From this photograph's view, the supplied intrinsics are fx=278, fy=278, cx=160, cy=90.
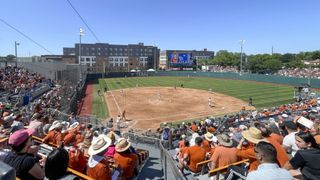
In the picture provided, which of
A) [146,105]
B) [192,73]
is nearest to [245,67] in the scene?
[192,73]

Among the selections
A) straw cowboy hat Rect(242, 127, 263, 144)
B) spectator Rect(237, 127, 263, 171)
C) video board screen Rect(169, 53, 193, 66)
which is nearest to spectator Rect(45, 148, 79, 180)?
spectator Rect(237, 127, 263, 171)

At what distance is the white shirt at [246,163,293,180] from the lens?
11.8ft

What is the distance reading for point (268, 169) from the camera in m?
3.70

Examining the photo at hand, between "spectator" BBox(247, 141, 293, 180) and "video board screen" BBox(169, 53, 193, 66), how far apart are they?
120 meters

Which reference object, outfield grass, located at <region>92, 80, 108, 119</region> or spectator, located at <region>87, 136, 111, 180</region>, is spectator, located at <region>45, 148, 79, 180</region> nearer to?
spectator, located at <region>87, 136, 111, 180</region>

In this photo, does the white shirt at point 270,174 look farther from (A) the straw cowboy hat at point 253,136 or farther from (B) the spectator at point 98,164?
(B) the spectator at point 98,164

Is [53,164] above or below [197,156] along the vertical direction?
above

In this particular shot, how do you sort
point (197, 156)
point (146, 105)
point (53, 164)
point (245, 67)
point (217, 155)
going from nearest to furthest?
point (53, 164) → point (217, 155) → point (197, 156) → point (146, 105) → point (245, 67)

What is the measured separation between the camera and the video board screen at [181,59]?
123500mm

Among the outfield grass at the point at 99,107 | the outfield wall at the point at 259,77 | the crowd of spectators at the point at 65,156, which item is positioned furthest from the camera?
the outfield wall at the point at 259,77

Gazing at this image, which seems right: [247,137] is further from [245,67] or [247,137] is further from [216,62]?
[216,62]

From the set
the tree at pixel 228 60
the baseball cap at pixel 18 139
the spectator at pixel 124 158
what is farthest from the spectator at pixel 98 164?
the tree at pixel 228 60

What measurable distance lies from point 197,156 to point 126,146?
214cm

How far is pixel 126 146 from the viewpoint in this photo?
640 centimetres
